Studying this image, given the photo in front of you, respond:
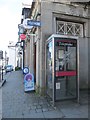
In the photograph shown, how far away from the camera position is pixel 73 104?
8.34 m

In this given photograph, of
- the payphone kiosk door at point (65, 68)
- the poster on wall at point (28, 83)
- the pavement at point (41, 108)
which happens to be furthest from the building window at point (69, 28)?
the pavement at point (41, 108)

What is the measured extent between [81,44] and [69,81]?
3.24 meters

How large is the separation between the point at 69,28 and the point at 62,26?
0.46 m

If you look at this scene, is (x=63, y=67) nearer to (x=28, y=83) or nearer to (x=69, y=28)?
(x=28, y=83)

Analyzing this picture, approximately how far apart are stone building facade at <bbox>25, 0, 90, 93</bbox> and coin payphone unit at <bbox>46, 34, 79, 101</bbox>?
1.03 metres

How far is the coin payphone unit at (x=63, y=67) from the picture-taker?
321 inches

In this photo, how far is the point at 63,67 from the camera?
8.82m

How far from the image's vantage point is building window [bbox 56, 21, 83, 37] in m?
11.0

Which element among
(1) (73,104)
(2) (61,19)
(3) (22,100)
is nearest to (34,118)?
(1) (73,104)

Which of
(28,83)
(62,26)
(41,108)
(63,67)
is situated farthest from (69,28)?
(41,108)

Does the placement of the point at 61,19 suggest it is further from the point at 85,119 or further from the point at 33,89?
the point at 85,119

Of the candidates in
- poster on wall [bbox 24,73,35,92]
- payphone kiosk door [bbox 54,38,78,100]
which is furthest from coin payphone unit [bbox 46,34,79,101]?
poster on wall [bbox 24,73,35,92]

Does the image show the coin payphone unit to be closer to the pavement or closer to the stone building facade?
the pavement

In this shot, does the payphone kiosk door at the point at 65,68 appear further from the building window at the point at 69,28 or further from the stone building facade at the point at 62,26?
the building window at the point at 69,28
